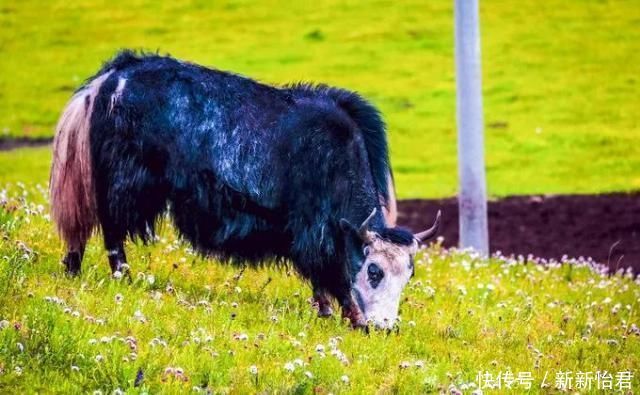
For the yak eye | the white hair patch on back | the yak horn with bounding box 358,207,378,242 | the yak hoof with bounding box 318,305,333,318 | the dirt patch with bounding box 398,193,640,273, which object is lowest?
the dirt patch with bounding box 398,193,640,273

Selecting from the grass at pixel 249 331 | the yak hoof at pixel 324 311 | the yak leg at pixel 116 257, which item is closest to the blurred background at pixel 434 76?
the grass at pixel 249 331

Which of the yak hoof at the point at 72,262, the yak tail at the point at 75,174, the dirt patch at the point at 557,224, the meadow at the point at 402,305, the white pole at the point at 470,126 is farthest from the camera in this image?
the dirt patch at the point at 557,224

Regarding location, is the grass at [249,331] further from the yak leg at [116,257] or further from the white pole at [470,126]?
the white pole at [470,126]

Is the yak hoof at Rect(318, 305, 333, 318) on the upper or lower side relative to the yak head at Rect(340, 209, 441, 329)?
lower

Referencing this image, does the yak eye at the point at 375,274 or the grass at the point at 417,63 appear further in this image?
the grass at the point at 417,63

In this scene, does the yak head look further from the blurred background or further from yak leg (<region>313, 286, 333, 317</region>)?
the blurred background

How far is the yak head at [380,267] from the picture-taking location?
8977 mm

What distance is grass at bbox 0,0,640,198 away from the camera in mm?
25422

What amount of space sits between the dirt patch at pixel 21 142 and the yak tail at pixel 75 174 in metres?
17.6

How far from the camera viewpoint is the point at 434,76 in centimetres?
3203

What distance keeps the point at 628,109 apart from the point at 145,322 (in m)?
22.6

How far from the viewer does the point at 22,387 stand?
678 centimetres

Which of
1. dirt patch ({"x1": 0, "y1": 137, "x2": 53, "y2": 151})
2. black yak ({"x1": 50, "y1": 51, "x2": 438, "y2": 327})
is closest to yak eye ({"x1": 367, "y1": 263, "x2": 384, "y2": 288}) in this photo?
black yak ({"x1": 50, "y1": 51, "x2": 438, "y2": 327})

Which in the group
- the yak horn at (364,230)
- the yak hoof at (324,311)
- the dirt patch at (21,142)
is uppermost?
the yak horn at (364,230)
